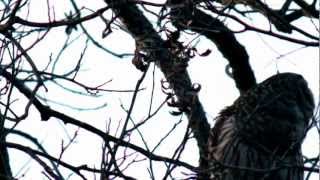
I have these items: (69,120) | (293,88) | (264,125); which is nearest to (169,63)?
(69,120)

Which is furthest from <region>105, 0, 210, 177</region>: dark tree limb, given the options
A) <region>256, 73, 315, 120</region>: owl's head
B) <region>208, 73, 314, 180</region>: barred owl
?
<region>256, 73, 315, 120</region>: owl's head

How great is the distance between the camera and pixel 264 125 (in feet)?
19.2

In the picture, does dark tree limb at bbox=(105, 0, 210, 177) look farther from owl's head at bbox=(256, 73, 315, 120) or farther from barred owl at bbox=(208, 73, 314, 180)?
owl's head at bbox=(256, 73, 315, 120)

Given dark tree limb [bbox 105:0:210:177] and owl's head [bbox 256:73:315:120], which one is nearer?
dark tree limb [bbox 105:0:210:177]

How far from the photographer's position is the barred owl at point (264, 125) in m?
5.70

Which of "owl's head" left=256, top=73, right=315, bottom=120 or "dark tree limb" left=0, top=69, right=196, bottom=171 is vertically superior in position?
"owl's head" left=256, top=73, right=315, bottom=120

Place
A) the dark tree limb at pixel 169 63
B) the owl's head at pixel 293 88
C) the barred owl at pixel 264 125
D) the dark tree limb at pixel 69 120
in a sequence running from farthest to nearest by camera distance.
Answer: the owl's head at pixel 293 88
the barred owl at pixel 264 125
the dark tree limb at pixel 169 63
the dark tree limb at pixel 69 120

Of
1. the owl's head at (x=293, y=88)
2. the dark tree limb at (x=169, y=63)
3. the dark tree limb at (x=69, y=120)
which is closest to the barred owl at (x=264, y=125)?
the owl's head at (x=293, y=88)

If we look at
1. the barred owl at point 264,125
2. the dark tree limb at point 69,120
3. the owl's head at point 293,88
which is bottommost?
the dark tree limb at point 69,120

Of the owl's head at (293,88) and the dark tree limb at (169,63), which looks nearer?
the dark tree limb at (169,63)

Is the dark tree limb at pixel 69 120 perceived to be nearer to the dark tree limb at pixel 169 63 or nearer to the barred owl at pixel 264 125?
the dark tree limb at pixel 169 63

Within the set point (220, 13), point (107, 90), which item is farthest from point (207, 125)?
point (220, 13)

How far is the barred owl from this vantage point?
18.7 ft

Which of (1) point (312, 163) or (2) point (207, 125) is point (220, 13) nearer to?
(1) point (312, 163)
